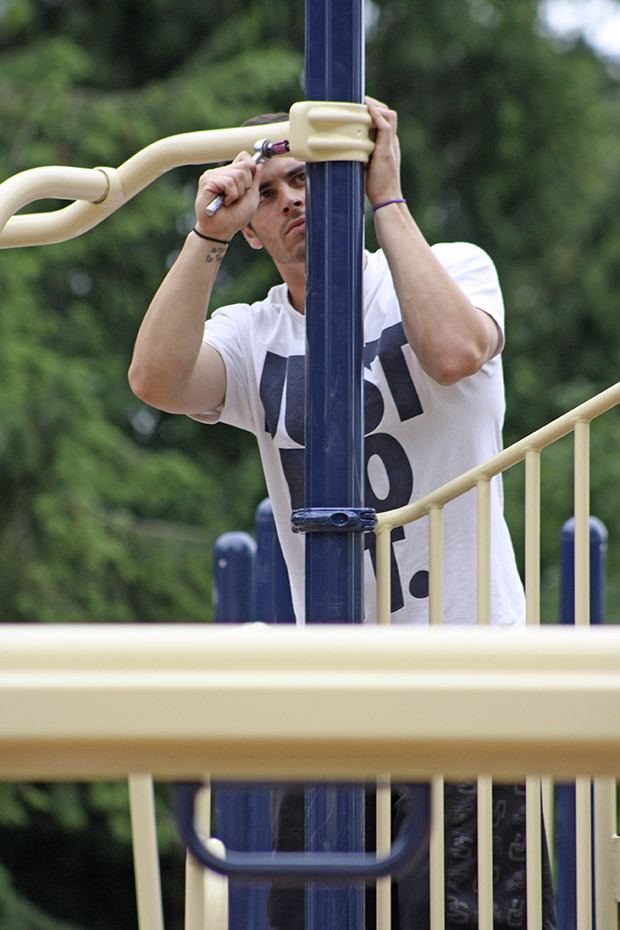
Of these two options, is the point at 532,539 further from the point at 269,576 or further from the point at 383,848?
the point at 269,576

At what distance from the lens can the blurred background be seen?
8.17m

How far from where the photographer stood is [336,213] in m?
1.79

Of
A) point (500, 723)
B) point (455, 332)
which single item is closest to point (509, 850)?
point (455, 332)

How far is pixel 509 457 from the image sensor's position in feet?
6.25

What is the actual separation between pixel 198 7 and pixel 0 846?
5853 mm

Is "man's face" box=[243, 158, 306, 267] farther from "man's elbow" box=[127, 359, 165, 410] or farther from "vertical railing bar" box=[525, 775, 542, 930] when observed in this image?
"vertical railing bar" box=[525, 775, 542, 930]

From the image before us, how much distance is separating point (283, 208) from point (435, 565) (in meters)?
0.63

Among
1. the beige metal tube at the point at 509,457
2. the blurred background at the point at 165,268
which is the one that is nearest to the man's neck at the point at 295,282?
the beige metal tube at the point at 509,457

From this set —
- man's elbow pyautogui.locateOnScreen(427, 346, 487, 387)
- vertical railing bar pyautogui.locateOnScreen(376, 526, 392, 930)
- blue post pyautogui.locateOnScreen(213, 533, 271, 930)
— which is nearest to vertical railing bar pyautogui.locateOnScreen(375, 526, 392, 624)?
vertical railing bar pyautogui.locateOnScreen(376, 526, 392, 930)

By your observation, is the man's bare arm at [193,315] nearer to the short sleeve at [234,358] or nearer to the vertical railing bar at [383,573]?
the short sleeve at [234,358]

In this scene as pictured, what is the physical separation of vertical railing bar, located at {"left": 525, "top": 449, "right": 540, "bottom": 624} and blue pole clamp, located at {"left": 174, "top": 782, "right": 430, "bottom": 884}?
1.11 m

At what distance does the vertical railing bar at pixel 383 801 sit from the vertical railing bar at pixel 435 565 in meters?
0.07

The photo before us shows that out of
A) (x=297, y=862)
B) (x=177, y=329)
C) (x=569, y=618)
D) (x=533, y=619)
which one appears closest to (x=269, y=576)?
(x=569, y=618)

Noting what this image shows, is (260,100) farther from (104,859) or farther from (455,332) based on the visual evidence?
(455,332)
